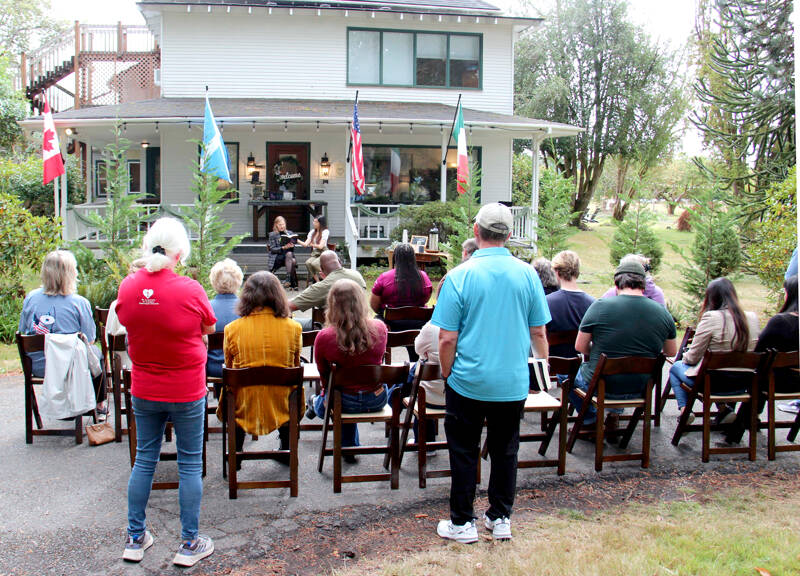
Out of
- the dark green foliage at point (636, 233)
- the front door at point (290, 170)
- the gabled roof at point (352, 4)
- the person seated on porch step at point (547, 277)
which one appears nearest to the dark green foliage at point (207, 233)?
the person seated on porch step at point (547, 277)

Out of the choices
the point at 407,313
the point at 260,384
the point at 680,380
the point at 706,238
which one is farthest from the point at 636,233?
the point at 260,384

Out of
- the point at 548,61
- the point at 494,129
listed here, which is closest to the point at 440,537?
the point at 494,129

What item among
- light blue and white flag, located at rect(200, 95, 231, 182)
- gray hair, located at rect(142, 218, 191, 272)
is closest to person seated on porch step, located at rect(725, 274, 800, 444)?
gray hair, located at rect(142, 218, 191, 272)

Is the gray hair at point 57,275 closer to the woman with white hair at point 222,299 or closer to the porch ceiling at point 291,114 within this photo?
the woman with white hair at point 222,299

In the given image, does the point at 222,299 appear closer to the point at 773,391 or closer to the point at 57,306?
the point at 57,306

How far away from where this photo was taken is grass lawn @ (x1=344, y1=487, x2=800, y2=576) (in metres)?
3.79

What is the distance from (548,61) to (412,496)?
28.2 metres

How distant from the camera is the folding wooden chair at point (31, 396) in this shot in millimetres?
5703

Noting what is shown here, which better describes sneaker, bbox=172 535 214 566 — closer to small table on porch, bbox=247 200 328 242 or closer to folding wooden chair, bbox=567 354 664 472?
folding wooden chair, bbox=567 354 664 472

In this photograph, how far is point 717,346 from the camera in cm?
581

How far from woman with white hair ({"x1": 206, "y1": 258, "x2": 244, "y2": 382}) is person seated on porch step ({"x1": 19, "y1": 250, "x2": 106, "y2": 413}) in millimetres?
1036

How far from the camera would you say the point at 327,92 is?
19516mm

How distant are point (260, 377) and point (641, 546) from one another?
8.42 ft

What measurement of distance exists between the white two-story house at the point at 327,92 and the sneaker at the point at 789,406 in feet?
38.6
